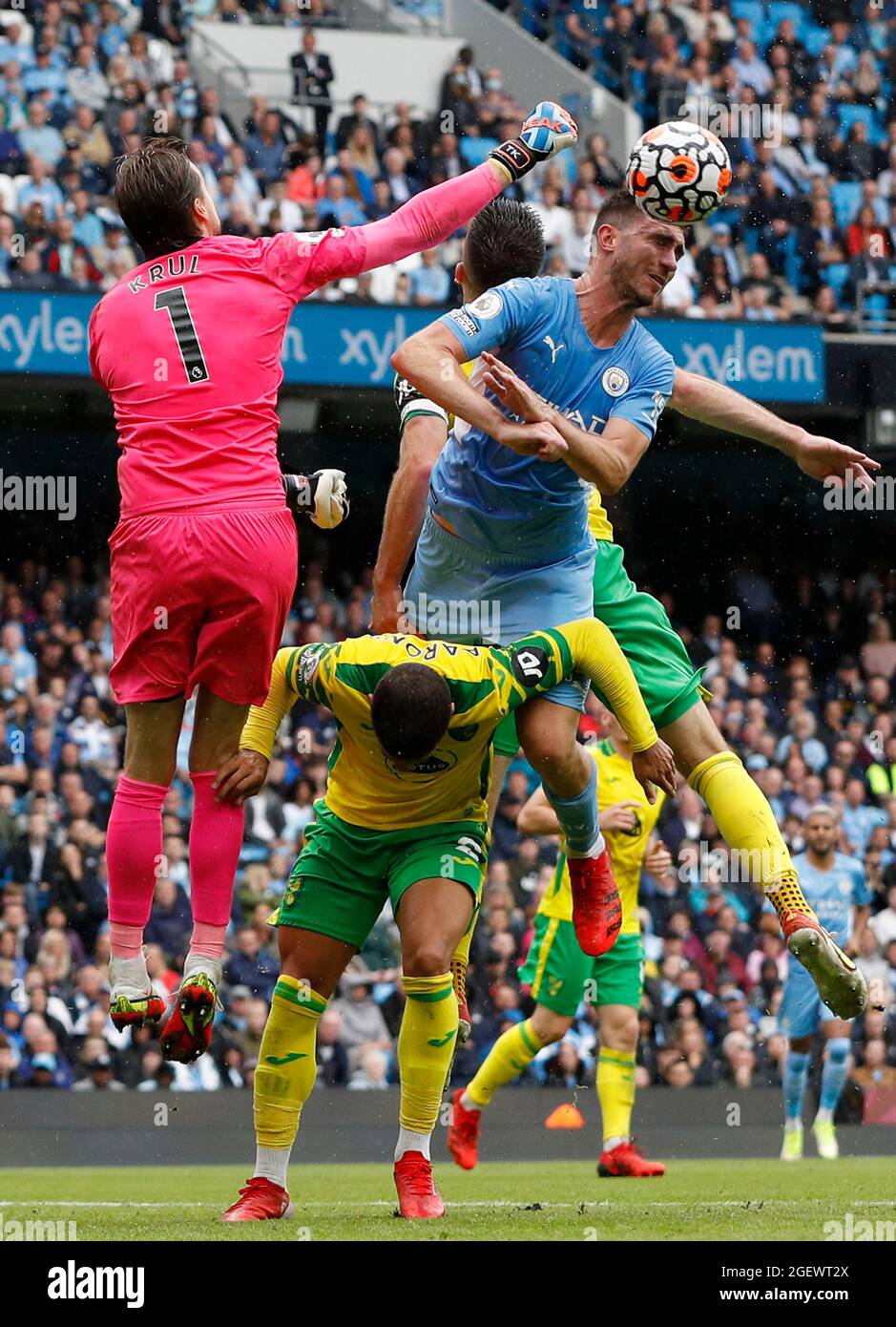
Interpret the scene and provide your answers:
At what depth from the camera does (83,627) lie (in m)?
16.9

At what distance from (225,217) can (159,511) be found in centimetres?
1062

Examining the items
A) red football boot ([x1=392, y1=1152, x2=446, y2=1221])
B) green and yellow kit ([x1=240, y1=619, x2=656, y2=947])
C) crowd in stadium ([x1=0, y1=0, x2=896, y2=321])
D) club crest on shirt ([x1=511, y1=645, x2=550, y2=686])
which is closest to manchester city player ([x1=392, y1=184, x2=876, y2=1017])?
club crest on shirt ([x1=511, y1=645, x2=550, y2=686])

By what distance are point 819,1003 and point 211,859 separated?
7770mm

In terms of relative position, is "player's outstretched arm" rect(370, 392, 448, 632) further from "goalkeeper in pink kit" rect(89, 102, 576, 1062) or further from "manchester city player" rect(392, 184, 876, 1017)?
"goalkeeper in pink kit" rect(89, 102, 576, 1062)

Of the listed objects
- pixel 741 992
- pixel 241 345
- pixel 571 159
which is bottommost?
pixel 741 992

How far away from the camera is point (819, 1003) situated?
13781 mm

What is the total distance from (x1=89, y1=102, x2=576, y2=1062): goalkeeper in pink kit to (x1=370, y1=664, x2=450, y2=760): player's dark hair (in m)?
0.48

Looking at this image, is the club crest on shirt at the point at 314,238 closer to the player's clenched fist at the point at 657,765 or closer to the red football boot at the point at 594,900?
the player's clenched fist at the point at 657,765

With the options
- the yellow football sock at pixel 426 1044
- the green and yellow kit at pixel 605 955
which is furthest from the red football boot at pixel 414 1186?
the green and yellow kit at pixel 605 955

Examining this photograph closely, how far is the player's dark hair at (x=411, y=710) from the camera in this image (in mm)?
6676

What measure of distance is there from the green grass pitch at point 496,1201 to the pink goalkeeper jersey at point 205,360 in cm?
247

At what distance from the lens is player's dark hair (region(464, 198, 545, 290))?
8047 mm
